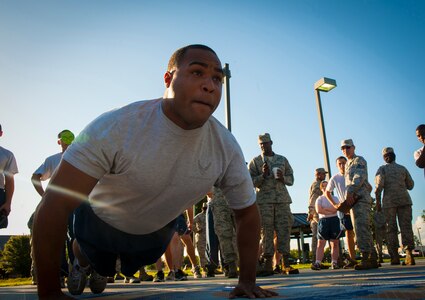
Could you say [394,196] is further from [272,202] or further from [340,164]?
[272,202]

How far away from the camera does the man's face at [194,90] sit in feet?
7.00

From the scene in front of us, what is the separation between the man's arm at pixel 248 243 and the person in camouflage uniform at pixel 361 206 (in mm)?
4239

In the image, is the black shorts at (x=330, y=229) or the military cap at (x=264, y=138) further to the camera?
the black shorts at (x=330, y=229)

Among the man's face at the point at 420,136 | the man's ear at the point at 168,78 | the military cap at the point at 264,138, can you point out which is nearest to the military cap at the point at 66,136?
the military cap at the point at 264,138

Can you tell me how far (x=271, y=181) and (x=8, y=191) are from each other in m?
3.96

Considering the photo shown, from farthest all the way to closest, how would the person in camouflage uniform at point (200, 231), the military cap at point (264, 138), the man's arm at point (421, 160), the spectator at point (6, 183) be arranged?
the person in camouflage uniform at point (200, 231) → the military cap at point (264, 138) → the spectator at point (6, 183) → the man's arm at point (421, 160)

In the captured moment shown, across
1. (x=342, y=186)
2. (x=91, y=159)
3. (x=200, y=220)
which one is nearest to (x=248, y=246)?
(x=91, y=159)

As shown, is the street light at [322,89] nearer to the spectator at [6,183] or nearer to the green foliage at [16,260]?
the spectator at [6,183]

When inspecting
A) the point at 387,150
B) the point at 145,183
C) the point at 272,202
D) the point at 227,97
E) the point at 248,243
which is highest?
the point at 227,97

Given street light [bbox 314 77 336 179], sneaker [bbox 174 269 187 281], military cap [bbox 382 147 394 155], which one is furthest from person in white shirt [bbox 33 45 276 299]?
street light [bbox 314 77 336 179]

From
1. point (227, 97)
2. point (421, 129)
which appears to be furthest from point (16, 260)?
point (421, 129)

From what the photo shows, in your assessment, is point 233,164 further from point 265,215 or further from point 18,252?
point 18,252

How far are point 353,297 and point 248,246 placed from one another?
0.86m

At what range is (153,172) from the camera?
215 centimetres
